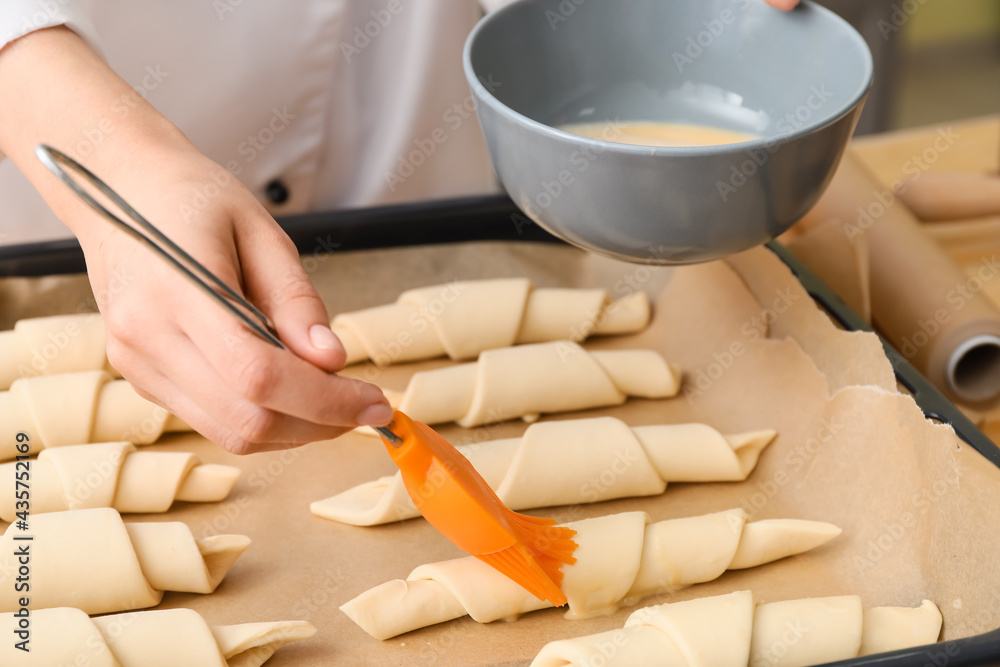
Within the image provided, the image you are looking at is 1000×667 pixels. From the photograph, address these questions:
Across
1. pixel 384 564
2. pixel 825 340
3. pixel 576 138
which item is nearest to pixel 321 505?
pixel 384 564

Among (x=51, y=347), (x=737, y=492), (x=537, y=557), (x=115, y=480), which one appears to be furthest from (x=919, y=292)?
(x=51, y=347)

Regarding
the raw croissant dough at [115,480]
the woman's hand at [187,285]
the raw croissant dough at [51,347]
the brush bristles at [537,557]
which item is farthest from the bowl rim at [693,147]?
the raw croissant dough at [51,347]

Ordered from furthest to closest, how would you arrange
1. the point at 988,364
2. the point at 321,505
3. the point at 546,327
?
1. the point at 546,327
2. the point at 988,364
3. the point at 321,505

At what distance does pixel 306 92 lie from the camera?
4.18 feet

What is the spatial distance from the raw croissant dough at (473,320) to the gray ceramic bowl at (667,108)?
0.98ft

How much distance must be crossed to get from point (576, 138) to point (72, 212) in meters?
0.47

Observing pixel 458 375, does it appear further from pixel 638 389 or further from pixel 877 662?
pixel 877 662

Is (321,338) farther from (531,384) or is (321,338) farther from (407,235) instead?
(407,235)

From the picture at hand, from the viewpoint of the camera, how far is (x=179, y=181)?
29.4 inches

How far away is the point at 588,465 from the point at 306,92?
0.69 metres

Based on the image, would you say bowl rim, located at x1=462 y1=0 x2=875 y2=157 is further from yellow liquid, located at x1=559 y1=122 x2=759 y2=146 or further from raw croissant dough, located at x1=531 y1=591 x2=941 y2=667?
raw croissant dough, located at x1=531 y1=591 x2=941 y2=667

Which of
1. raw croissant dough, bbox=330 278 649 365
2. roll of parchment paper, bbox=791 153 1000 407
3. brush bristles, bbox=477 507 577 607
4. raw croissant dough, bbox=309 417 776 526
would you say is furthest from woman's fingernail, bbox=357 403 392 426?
roll of parchment paper, bbox=791 153 1000 407

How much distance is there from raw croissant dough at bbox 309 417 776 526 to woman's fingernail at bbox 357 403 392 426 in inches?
12.9

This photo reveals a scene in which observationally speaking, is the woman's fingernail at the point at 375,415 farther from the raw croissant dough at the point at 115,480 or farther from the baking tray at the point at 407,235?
the baking tray at the point at 407,235
